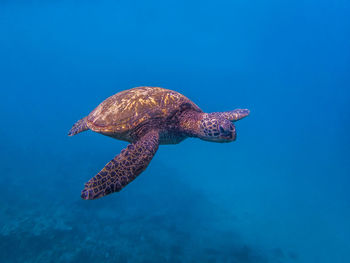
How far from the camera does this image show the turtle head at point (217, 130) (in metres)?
4.26

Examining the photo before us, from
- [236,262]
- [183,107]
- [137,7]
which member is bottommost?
[236,262]

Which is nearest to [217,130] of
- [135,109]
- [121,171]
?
[135,109]

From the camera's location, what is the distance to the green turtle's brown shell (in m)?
4.37

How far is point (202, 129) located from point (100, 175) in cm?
234

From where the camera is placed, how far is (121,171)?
329 centimetres

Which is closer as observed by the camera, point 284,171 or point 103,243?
point 103,243

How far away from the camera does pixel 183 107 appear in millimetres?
4887

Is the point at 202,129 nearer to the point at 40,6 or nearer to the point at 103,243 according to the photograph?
the point at 103,243

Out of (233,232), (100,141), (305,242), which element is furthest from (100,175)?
(100,141)

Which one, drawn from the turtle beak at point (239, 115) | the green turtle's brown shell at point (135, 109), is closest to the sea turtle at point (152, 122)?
the green turtle's brown shell at point (135, 109)

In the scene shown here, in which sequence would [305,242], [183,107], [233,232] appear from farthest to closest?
[305,242] < [233,232] < [183,107]

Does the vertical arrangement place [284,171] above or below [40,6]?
below

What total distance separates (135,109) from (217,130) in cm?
186

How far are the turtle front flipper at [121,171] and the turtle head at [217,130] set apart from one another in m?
1.18
